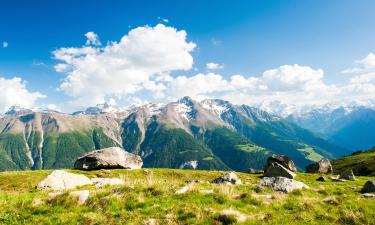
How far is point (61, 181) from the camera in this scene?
2938cm

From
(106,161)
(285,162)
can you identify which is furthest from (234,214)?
(285,162)

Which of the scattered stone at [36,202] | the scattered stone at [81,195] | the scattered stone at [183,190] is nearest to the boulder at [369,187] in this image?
the scattered stone at [183,190]

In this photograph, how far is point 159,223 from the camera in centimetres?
1372

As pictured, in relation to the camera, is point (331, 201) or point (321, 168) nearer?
point (331, 201)

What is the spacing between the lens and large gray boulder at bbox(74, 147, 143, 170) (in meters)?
68.0

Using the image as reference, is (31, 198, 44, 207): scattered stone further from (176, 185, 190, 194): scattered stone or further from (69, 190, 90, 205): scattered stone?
(176, 185, 190, 194): scattered stone

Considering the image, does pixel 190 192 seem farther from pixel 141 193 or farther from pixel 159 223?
pixel 159 223

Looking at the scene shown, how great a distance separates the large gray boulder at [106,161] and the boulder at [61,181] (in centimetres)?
3677

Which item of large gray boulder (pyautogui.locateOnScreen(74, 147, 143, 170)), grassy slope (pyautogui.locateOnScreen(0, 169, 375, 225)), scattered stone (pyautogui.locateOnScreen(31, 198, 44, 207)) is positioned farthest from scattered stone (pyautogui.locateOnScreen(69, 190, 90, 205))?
large gray boulder (pyautogui.locateOnScreen(74, 147, 143, 170))

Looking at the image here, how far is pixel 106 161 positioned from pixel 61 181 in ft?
131

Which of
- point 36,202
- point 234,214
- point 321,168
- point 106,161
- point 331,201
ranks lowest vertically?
point 321,168

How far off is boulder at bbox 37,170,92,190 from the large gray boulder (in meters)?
36.8

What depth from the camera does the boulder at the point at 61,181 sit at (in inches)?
1101

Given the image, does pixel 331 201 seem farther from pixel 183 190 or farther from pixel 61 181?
pixel 61 181
